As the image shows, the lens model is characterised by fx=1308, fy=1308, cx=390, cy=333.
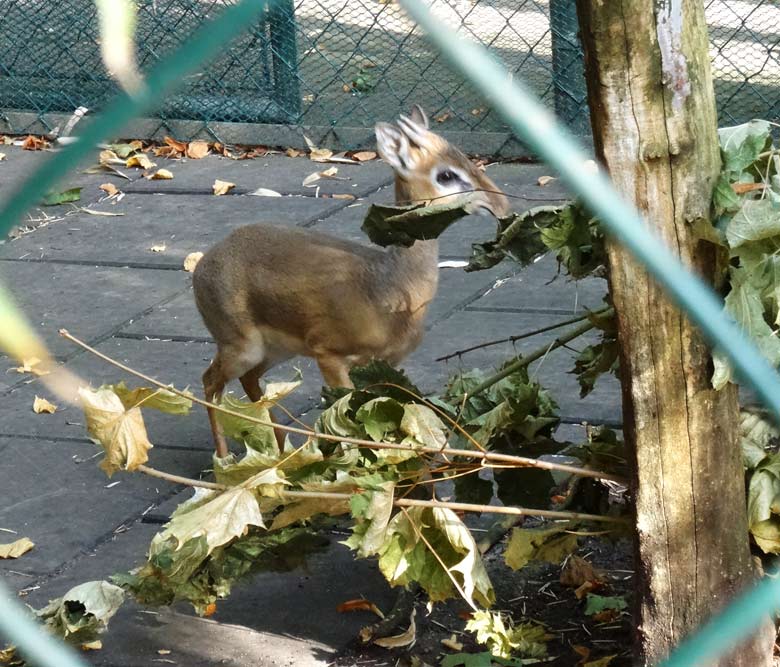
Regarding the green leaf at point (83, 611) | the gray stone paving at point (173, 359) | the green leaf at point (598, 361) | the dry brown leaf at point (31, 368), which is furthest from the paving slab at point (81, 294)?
the green leaf at point (598, 361)

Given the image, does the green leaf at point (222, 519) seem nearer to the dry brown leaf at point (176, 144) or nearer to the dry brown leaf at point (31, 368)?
the dry brown leaf at point (31, 368)

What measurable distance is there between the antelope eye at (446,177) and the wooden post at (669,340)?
2.69m

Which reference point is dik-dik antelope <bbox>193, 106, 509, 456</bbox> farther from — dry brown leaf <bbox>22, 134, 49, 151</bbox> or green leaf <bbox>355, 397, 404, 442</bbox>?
dry brown leaf <bbox>22, 134, 49, 151</bbox>

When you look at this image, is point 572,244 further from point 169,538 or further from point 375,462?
point 169,538

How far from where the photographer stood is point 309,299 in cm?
473

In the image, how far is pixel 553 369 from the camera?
5.06m

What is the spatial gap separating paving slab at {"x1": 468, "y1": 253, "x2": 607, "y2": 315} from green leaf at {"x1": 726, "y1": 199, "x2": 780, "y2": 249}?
127 inches

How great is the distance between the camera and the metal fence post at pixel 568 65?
25.1 feet

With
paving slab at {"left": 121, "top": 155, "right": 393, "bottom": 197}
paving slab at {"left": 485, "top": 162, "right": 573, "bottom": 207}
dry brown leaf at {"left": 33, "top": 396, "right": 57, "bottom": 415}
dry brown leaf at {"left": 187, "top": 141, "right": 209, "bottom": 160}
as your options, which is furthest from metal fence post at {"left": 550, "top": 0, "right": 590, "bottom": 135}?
dry brown leaf at {"left": 33, "top": 396, "right": 57, "bottom": 415}

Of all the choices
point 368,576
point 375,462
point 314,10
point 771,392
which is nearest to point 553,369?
point 368,576

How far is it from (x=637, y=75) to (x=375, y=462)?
3.63 feet

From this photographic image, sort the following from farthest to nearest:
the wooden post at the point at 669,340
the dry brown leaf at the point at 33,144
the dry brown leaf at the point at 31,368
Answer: the dry brown leaf at the point at 33,144 → the dry brown leaf at the point at 31,368 → the wooden post at the point at 669,340

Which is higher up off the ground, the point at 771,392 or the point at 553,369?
the point at 771,392

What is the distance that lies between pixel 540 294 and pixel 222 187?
103 inches
